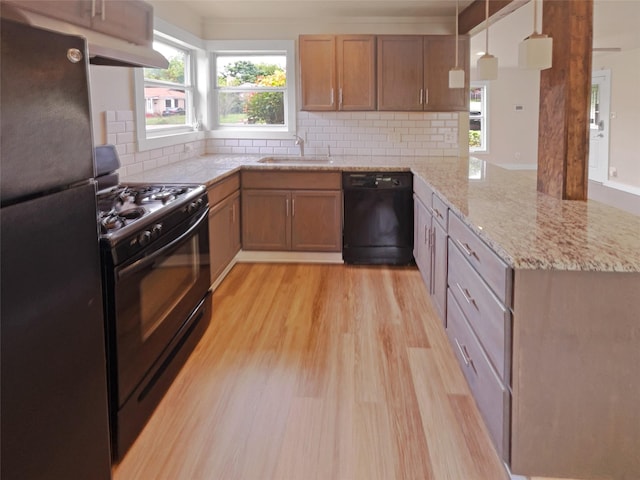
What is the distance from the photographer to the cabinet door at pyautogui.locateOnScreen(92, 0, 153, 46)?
219cm

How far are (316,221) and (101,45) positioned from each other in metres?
2.69

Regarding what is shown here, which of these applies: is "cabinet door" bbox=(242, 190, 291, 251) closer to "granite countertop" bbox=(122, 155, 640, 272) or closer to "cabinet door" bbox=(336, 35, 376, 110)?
"granite countertop" bbox=(122, 155, 640, 272)

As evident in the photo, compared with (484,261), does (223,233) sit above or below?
below

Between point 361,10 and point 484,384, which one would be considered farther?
point 361,10

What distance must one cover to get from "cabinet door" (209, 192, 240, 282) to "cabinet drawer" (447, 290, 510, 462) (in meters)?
1.80

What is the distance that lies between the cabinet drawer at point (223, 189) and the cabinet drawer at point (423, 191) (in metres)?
1.41

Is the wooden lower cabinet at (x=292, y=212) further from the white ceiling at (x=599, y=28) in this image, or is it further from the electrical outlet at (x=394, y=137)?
the white ceiling at (x=599, y=28)

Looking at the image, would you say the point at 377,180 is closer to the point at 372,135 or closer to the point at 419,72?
the point at 372,135

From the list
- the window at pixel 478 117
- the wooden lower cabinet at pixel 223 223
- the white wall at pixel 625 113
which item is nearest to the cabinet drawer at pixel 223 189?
the wooden lower cabinet at pixel 223 223

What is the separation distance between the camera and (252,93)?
214 inches

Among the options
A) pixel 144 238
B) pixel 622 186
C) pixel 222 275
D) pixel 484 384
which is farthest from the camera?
pixel 622 186

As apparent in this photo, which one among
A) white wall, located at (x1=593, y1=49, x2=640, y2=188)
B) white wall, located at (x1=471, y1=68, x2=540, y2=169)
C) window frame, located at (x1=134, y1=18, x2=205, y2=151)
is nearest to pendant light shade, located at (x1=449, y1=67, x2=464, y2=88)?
window frame, located at (x1=134, y1=18, x2=205, y2=151)

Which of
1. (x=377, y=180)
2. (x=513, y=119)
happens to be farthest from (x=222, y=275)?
(x=513, y=119)

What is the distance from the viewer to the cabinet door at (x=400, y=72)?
482cm
